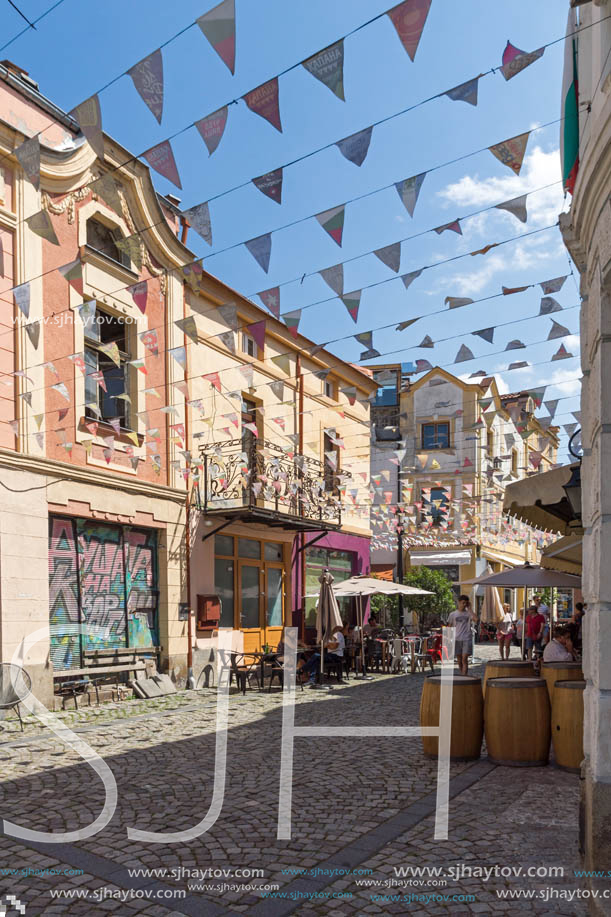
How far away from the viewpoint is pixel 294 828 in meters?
5.18

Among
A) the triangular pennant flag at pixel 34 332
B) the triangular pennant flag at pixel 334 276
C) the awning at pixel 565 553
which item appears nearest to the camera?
the triangular pennant flag at pixel 334 276

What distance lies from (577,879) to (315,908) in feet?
4.72

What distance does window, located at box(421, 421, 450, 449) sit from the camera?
33.7m

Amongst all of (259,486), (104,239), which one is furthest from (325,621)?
(104,239)

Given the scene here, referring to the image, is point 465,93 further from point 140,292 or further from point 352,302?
point 140,292

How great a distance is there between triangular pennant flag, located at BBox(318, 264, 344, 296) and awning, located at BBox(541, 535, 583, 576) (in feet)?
13.7

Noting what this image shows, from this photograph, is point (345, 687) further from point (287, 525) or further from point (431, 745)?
point (431, 745)

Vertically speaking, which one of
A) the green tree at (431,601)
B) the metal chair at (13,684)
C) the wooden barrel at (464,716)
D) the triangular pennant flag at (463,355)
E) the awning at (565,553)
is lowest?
the green tree at (431,601)

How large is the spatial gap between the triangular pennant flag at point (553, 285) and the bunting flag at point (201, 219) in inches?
137

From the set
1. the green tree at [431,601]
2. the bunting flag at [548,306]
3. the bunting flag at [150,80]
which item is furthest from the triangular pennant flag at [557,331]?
the green tree at [431,601]

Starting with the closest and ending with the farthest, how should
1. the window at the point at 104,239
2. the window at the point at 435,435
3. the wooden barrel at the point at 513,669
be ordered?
the wooden barrel at the point at 513,669, the window at the point at 104,239, the window at the point at 435,435

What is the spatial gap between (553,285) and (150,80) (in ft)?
15.1

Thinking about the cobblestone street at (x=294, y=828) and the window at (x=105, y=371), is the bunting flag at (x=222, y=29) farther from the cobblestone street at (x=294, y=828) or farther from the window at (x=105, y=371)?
the window at (x=105, y=371)

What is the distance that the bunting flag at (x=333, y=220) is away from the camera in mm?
6184
